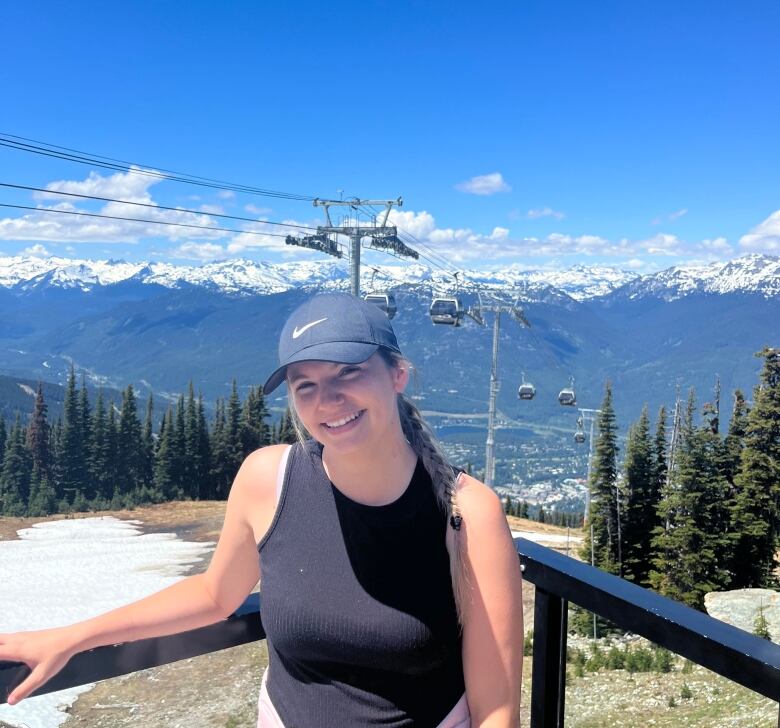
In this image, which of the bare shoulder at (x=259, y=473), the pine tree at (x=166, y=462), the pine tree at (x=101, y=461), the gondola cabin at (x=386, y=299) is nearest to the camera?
the bare shoulder at (x=259, y=473)

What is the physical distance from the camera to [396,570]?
1.78 metres

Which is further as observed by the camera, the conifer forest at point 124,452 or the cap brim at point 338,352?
the conifer forest at point 124,452

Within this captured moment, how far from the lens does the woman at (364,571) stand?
1743 mm

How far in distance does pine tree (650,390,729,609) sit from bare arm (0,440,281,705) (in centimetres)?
2063

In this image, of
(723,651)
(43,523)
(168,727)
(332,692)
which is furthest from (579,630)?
(43,523)

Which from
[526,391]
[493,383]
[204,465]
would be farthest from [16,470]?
[493,383]

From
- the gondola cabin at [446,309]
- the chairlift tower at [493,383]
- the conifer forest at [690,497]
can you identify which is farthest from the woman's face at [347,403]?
the gondola cabin at [446,309]

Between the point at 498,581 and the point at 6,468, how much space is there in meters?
69.3

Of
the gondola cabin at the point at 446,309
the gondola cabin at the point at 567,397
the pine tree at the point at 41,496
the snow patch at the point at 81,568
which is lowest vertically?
the pine tree at the point at 41,496

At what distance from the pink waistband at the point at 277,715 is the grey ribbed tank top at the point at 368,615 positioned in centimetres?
2

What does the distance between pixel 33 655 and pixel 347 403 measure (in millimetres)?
958

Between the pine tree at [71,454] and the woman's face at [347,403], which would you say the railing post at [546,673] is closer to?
the woman's face at [347,403]

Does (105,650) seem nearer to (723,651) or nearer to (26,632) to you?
(26,632)

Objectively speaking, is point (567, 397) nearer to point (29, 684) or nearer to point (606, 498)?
point (606, 498)
